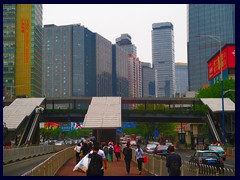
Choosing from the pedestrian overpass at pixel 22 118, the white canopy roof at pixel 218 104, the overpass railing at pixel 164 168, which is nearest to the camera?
the overpass railing at pixel 164 168

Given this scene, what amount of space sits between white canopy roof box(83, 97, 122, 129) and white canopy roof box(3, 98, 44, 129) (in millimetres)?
10538

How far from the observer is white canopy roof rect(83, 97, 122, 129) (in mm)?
60250

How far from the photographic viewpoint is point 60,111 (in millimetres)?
76375

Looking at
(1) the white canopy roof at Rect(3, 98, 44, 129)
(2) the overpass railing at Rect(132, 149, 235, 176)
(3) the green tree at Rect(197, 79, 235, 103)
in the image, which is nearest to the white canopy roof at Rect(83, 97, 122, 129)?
(1) the white canopy roof at Rect(3, 98, 44, 129)

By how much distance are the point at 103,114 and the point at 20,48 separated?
334 ft

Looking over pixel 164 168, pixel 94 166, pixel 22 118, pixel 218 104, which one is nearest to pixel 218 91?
pixel 218 104

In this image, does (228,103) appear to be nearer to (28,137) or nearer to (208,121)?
(208,121)

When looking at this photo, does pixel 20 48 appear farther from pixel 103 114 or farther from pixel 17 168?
pixel 17 168

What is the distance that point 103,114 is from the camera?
65.3 meters

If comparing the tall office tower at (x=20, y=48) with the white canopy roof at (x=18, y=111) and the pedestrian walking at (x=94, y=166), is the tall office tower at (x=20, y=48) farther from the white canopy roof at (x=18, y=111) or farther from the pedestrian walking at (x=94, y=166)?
the pedestrian walking at (x=94, y=166)

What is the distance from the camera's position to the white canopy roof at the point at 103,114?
6025cm

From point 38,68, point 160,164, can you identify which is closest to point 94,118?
point 160,164

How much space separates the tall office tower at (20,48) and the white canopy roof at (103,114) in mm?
87673

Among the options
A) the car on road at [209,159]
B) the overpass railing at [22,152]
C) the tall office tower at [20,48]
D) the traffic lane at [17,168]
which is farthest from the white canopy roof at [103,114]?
the tall office tower at [20,48]
